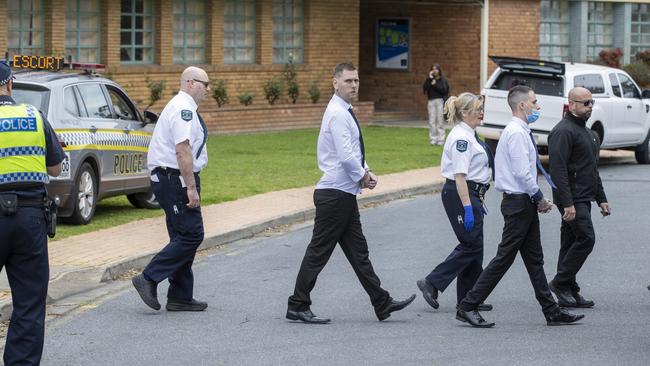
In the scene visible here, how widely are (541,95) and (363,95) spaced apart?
14.1 meters

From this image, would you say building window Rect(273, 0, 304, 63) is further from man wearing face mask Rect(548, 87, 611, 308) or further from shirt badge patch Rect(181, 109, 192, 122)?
shirt badge patch Rect(181, 109, 192, 122)

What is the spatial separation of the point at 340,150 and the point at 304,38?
22980mm

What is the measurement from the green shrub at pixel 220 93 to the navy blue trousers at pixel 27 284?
21.2m

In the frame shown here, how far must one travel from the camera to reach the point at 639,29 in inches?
1554

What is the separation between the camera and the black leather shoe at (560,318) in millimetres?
9445

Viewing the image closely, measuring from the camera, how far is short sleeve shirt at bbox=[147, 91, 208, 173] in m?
9.70

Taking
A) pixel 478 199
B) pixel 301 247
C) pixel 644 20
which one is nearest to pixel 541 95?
pixel 301 247

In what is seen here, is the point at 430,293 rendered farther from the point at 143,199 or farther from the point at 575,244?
the point at 143,199

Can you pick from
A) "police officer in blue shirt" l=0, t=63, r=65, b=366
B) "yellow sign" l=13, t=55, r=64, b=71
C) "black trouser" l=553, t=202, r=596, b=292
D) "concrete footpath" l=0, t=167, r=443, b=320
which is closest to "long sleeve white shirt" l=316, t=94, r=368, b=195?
"black trouser" l=553, t=202, r=596, b=292

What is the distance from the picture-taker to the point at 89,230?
14289 mm

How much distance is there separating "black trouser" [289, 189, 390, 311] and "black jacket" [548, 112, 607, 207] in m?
1.54

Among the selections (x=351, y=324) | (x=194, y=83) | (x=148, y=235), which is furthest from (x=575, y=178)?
(x=148, y=235)

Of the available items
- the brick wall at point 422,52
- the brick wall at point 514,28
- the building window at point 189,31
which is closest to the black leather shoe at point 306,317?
the building window at point 189,31

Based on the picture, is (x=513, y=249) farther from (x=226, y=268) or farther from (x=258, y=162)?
(x=258, y=162)
